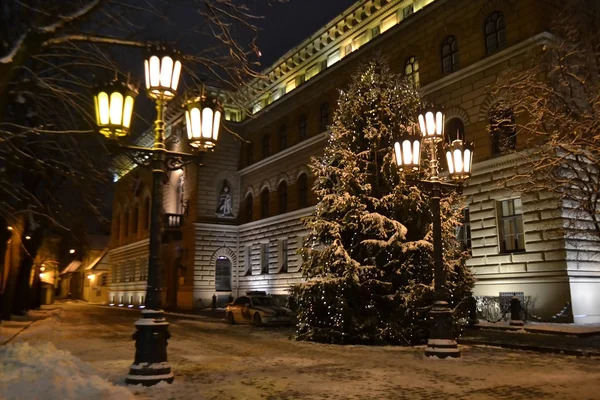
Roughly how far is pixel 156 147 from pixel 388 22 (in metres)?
26.4

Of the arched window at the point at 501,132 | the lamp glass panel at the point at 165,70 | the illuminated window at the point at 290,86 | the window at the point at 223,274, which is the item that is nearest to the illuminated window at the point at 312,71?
the illuminated window at the point at 290,86

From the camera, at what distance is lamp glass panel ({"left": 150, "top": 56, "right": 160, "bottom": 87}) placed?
9.39 metres

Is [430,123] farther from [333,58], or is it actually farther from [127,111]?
[333,58]

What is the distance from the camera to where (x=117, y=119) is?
8.98 m

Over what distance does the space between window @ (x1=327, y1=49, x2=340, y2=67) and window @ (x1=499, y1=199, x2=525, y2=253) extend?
59.7ft

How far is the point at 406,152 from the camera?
526 inches

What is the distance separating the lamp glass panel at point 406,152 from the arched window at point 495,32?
46.7ft

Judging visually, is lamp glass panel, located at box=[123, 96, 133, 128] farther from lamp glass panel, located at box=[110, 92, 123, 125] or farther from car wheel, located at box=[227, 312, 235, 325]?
car wheel, located at box=[227, 312, 235, 325]

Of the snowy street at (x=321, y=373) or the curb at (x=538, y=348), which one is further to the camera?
the curb at (x=538, y=348)

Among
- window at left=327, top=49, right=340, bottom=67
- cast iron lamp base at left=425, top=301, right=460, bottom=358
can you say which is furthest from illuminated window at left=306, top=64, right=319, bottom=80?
cast iron lamp base at left=425, top=301, right=460, bottom=358

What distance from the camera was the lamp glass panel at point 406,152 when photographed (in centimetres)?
1332

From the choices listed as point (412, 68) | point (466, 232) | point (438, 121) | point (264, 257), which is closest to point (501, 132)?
point (466, 232)

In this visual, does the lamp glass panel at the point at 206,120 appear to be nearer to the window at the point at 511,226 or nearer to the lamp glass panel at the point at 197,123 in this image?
the lamp glass panel at the point at 197,123

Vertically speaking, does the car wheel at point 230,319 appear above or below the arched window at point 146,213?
below
